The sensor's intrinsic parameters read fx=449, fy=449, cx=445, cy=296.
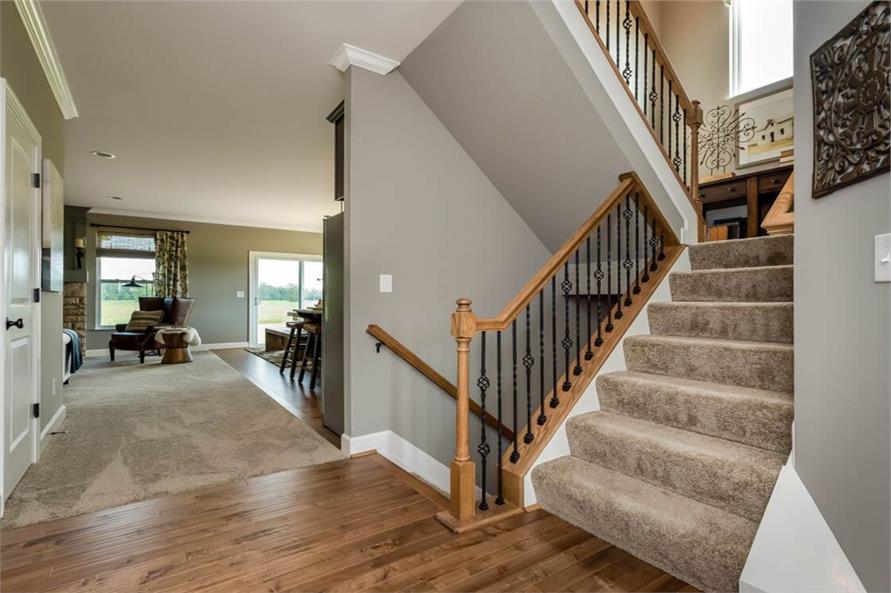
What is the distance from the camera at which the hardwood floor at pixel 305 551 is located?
1538 millimetres

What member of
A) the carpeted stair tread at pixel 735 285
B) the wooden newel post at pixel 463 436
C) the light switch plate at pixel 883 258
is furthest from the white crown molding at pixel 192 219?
the light switch plate at pixel 883 258

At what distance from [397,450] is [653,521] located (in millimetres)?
1755

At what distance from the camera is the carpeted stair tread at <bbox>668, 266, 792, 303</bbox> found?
2.33 meters

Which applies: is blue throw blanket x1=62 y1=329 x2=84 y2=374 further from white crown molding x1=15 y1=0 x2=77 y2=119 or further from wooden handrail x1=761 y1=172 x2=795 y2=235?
wooden handrail x1=761 y1=172 x2=795 y2=235

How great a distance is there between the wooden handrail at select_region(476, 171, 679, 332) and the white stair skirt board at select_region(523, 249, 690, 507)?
37 centimetres

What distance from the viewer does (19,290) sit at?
7.72ft

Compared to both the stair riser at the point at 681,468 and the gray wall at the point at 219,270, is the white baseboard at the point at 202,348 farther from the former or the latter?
the stair riser at the point at 681,468

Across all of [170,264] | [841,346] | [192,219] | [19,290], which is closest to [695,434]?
[841,346]

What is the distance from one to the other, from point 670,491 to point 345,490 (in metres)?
1.53

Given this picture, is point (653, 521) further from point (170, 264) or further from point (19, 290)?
point (170, 264)

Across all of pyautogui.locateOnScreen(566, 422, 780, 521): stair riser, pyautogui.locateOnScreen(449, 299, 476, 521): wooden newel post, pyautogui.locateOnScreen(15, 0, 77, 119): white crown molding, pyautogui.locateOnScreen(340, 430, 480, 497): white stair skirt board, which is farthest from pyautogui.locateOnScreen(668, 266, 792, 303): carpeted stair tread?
pyautogui.locateOnScreen(15, 0, 77, 119): white crown molding

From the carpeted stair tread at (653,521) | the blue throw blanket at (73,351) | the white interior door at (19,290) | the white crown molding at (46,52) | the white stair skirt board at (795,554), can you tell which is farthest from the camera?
A: the blue throw blanket at (73,351)

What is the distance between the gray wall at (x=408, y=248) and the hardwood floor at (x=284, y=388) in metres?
0.61

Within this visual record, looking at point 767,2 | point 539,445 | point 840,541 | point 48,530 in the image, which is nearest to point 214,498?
point 48,530
